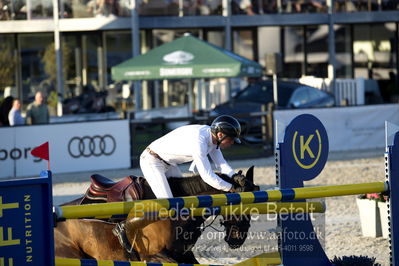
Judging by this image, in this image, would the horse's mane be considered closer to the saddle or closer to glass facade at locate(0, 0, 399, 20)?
the saddle

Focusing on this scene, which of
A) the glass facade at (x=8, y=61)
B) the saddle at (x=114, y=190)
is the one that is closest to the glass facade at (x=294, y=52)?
the glass facade at (x=8, y=61)

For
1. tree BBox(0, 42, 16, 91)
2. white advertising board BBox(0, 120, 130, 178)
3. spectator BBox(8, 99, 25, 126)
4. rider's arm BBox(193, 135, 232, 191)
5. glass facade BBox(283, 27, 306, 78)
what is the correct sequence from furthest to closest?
glass facade BBox(283, 27, 306, 78)
tree BBox(0, 42, 16, 91)
spectator BBox(8, 99, 25, 126)
white advertising board BBox(0, 120, 130, 178)
rider's arm BBox(193, 135, 232, 191)

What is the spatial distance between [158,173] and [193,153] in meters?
0.36

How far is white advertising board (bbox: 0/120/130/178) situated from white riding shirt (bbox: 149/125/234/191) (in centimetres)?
983

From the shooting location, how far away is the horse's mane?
7355 mm

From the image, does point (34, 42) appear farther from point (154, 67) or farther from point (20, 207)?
point (20, 207)

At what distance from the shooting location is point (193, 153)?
7.39 metres

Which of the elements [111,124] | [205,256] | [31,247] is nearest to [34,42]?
[111,124]

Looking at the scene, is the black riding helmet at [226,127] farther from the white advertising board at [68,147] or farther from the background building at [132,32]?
the background building at [132,32]

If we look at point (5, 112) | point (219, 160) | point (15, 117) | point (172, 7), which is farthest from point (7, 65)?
point (219, 160)

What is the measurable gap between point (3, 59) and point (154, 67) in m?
8.17

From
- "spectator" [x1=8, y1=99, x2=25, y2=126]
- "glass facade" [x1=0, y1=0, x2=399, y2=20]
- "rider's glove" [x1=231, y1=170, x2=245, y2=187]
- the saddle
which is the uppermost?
"glass facade" [x1=0, y1=0, x2=399, y2=20]

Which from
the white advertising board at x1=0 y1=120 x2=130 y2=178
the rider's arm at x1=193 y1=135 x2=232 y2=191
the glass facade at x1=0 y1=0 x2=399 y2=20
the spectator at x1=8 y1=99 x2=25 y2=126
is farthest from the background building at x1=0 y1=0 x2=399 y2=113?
the rider's arm at x1=193 y1=135 x2=232 y2=191

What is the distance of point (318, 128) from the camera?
6.97 m
